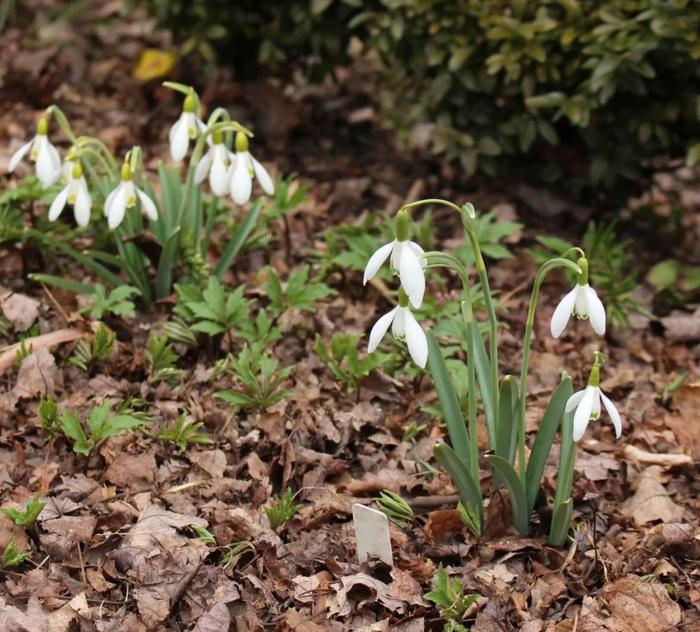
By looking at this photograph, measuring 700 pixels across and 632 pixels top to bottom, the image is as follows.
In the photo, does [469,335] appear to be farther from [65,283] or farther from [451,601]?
[65,283]

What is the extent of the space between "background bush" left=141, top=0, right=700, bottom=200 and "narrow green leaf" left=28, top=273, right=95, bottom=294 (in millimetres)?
1517

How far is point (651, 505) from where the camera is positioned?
2.61 metres

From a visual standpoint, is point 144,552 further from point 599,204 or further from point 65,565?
point 599,204

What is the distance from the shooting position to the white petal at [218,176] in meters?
2.89

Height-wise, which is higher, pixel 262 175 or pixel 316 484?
pixel 262 175

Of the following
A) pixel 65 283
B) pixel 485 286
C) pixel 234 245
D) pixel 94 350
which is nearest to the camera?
pixel 485 286

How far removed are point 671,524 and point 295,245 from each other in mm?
1773

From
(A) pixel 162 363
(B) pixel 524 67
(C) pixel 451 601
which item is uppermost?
(B) pixel 524 67

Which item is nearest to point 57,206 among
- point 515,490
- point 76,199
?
point 76,199

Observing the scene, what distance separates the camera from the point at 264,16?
14.3 feet

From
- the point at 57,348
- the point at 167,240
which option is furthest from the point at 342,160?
the point at 57,348

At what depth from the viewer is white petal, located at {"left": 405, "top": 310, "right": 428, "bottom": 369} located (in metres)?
2.08

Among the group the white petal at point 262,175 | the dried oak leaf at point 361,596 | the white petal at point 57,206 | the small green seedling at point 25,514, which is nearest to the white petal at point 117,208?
the white petal at point 57,206

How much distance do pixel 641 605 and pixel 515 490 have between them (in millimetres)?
374
